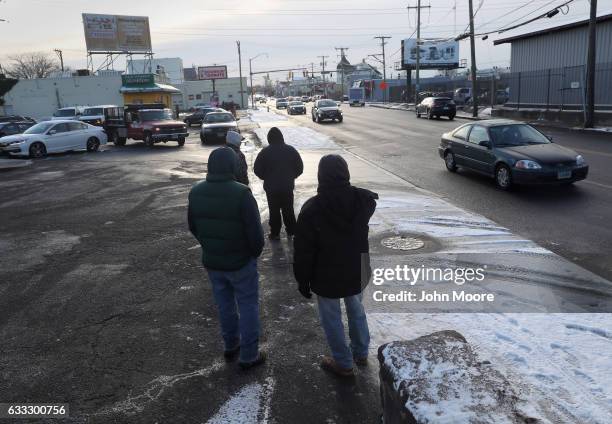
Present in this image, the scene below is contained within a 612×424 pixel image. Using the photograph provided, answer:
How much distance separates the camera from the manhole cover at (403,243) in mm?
7516

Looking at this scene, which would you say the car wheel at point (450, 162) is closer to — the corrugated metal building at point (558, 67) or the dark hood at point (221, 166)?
the dark hood at point (221, 166)

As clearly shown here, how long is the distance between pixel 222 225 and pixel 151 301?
2324 mm

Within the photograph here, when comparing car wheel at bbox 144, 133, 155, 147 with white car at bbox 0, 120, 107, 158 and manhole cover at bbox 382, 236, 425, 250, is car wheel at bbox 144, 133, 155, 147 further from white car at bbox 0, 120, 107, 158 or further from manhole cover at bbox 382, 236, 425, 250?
manhole cover at bbox 382, 236, 425, 250

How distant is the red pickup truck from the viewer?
987 inches

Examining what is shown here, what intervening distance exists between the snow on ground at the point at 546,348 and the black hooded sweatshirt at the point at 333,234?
114cm

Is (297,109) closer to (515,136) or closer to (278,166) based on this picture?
(515,136)

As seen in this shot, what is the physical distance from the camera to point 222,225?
163 inches

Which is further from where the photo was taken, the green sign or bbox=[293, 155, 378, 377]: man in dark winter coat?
the green sign

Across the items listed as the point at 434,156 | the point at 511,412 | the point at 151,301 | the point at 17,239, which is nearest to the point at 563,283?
the point at 511,412

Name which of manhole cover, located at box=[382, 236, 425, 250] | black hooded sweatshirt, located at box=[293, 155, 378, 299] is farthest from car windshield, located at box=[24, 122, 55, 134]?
black hooded sweatshirt, located at box=[293, 155, 378, 299]

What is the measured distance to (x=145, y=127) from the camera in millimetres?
25625

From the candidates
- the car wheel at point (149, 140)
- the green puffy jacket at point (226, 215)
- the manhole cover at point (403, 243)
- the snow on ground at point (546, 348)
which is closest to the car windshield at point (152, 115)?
the car wheel at point (149, 140)

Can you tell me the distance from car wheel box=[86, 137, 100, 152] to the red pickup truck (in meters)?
2.17

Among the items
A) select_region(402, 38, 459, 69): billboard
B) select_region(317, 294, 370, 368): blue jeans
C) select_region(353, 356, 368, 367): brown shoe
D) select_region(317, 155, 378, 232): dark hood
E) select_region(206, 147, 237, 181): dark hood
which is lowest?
select_region(353, 356, 368, 367): brown shoe
